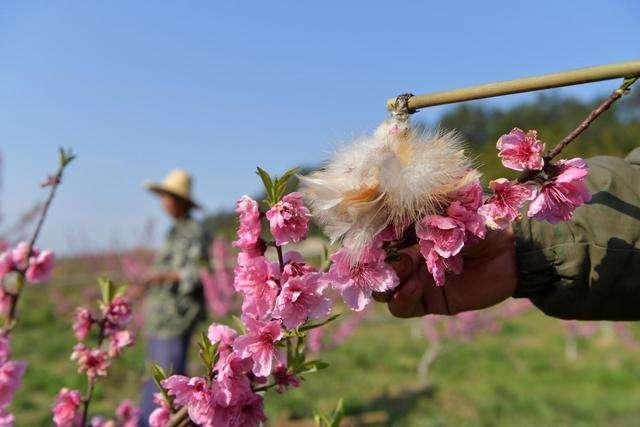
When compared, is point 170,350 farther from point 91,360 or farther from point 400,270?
point 400,270

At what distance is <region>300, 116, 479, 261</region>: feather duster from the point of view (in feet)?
3.17

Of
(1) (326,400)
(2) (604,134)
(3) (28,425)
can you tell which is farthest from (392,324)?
(2) (604,134)

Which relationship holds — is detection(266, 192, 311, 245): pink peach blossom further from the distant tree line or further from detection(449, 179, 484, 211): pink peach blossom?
the distant tree line

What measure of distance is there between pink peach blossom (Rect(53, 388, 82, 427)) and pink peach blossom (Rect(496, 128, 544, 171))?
1.17m

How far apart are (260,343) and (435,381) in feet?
30.5

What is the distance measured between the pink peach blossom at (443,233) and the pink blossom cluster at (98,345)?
0.91 metres

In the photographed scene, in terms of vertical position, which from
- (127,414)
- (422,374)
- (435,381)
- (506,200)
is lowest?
(435,381)

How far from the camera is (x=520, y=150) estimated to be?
0.97 m

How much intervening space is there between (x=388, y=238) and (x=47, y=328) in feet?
46.0

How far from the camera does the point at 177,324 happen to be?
5258 mm

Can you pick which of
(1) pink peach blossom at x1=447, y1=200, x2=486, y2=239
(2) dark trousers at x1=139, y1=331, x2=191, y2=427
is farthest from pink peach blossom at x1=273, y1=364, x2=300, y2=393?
(2) dark trousers at x1=139, y1=331, x2=191, y2=427

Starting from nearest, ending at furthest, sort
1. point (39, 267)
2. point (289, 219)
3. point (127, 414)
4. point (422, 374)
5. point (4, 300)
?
point (289, 219) < point (4, 300) < point (39, 267) < point (127, 414) < point (422, 374)

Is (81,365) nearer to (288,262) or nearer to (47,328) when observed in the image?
(288,262)

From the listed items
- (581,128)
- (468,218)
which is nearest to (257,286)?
(468,218)
